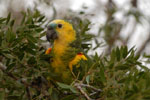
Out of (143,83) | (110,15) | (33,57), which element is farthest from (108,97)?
(110,15)

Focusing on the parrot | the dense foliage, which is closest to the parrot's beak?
the parrot

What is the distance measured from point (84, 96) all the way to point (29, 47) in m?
0.54

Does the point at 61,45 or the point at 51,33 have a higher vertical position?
the point at 51,33

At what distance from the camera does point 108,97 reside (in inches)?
48.4

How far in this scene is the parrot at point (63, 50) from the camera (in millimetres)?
1974

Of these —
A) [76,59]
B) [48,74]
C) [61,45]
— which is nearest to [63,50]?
[61,45]

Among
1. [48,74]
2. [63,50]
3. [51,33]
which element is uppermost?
[51,33]

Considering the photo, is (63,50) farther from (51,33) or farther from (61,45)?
(51,33)

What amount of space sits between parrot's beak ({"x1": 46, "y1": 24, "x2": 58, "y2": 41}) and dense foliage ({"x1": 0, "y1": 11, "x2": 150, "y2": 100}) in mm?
212

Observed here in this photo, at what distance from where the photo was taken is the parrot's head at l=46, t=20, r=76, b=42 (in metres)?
2.12

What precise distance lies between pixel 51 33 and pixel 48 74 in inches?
20.2

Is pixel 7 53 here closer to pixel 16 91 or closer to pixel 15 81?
pixel 15 81

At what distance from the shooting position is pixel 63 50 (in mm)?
2096

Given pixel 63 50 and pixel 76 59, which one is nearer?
pixel 76 59
